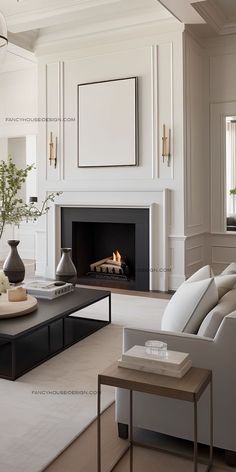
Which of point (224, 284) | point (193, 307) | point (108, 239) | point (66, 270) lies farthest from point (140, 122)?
point (193, 307)

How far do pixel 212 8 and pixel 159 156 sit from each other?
65.4 inches

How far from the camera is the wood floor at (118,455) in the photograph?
1.92 meters

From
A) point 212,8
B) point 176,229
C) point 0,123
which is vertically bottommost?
point 176,229

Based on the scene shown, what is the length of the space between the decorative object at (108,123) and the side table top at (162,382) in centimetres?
396

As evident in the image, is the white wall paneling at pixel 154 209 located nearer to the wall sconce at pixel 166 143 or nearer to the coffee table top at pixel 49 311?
the wall sconce at pixel 166 143

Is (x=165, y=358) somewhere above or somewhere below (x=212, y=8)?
below

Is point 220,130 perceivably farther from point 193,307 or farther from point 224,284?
point 193,307

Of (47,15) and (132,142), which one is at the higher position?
(47,15)

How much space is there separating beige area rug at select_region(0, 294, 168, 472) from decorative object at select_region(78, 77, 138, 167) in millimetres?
2496

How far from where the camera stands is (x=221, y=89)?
568 centimetres

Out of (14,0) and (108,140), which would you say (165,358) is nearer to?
(108,140)

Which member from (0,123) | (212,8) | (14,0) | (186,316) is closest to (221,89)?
(212,8)

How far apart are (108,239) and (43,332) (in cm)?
284

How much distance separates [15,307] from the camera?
323cm
